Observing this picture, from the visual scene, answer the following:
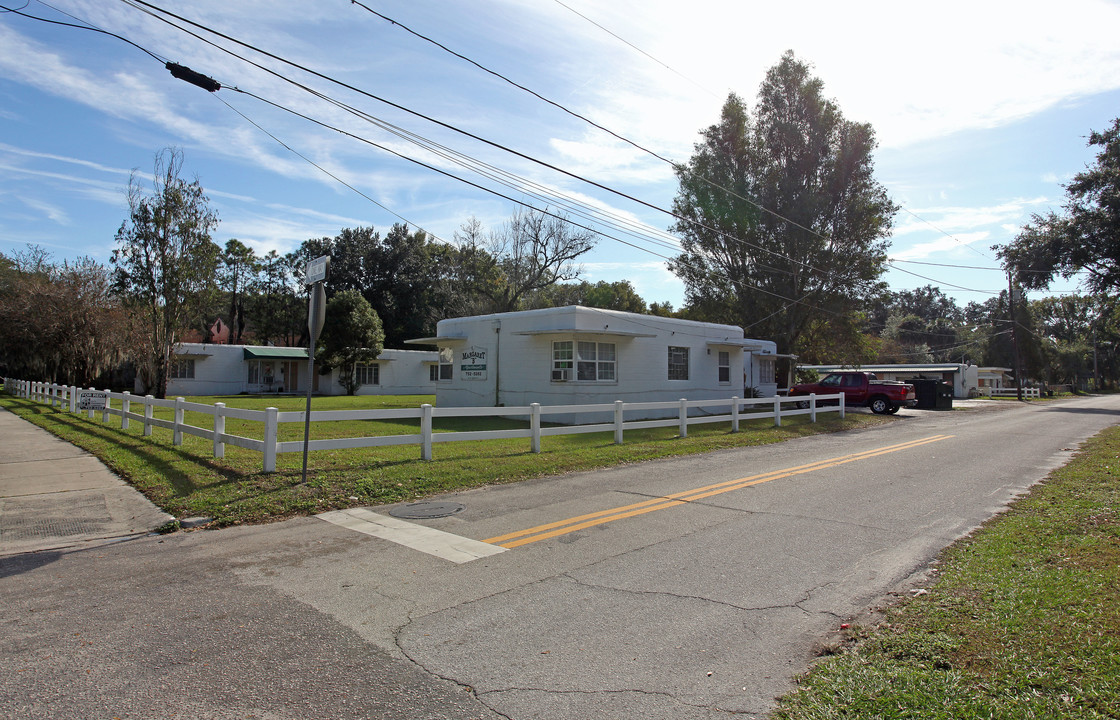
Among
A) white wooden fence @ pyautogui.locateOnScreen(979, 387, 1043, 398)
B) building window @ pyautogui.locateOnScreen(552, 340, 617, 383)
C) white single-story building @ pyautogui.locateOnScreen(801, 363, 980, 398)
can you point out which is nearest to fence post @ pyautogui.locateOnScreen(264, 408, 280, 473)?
building window @ pyautogui.locateOnScreen(552, 340, 617, 383)

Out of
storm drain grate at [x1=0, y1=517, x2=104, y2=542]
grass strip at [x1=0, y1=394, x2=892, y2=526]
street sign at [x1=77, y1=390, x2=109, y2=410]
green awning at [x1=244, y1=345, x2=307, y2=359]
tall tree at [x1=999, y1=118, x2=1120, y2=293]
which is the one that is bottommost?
storm drain grate at [x1=0, y1=517, x2=104, y2=542]

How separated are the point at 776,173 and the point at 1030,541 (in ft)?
109

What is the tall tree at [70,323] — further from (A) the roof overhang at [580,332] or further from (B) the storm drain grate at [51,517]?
(B) the storm drain grate at [51,517]

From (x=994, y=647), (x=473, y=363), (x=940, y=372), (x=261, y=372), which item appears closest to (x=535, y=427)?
(x=994, y=647)

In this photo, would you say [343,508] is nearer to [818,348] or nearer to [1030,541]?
[1030,541]

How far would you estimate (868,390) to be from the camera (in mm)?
28062

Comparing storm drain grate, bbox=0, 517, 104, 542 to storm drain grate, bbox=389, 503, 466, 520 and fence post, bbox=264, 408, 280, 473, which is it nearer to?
fence post, bbox=264, 408, 280, 473

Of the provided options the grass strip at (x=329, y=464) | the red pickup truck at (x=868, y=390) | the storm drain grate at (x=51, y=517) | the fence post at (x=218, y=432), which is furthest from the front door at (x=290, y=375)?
the storm drain grate at (x=51, y=517)

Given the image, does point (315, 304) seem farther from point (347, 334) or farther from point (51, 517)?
point (347, 334)

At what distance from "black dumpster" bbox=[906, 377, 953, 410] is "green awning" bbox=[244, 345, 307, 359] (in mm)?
35692

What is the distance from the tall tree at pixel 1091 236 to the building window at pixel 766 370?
1916 centimetres

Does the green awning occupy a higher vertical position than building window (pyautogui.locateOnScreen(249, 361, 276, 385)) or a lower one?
higher

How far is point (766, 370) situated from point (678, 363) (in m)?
9.58

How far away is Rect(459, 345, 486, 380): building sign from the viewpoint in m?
24.7
